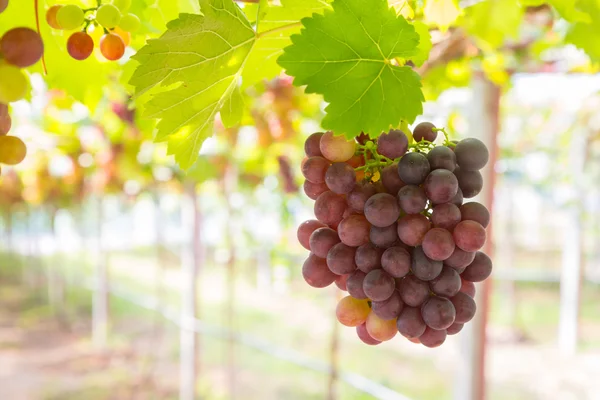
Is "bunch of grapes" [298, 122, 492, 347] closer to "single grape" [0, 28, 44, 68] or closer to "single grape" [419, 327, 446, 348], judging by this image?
"single grape" [419, 327, 446, 348]

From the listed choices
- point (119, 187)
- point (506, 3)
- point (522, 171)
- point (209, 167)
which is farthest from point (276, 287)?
point (506, 3)

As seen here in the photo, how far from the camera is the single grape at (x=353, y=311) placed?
1.80ft

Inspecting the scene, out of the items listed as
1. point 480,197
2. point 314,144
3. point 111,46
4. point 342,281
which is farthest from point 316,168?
point 480,197

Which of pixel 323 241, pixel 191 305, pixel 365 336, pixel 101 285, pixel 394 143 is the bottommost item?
pixel 101 285

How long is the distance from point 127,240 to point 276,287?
5.87m

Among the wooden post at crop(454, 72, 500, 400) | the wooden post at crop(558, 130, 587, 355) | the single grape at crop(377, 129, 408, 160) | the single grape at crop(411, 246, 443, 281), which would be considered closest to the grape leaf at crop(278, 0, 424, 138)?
the single grape at crop(377, 129, 408, 160)

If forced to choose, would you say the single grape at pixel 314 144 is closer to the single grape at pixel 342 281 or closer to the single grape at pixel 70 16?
the single grape at pixel 342 281

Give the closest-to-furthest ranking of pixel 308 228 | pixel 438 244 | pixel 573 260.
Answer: pixel 438 244
pixel 308 228
pixel 573 260

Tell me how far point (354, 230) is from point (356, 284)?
57mm

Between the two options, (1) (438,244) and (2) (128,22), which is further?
(2) (128,22)

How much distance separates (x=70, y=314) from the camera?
6836mm

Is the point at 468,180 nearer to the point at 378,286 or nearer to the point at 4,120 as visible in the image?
the point at 378,286

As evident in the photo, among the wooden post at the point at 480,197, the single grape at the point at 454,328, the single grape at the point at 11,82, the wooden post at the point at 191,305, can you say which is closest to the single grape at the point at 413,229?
the single grape at the point at 454,328

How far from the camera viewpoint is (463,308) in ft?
1.73
